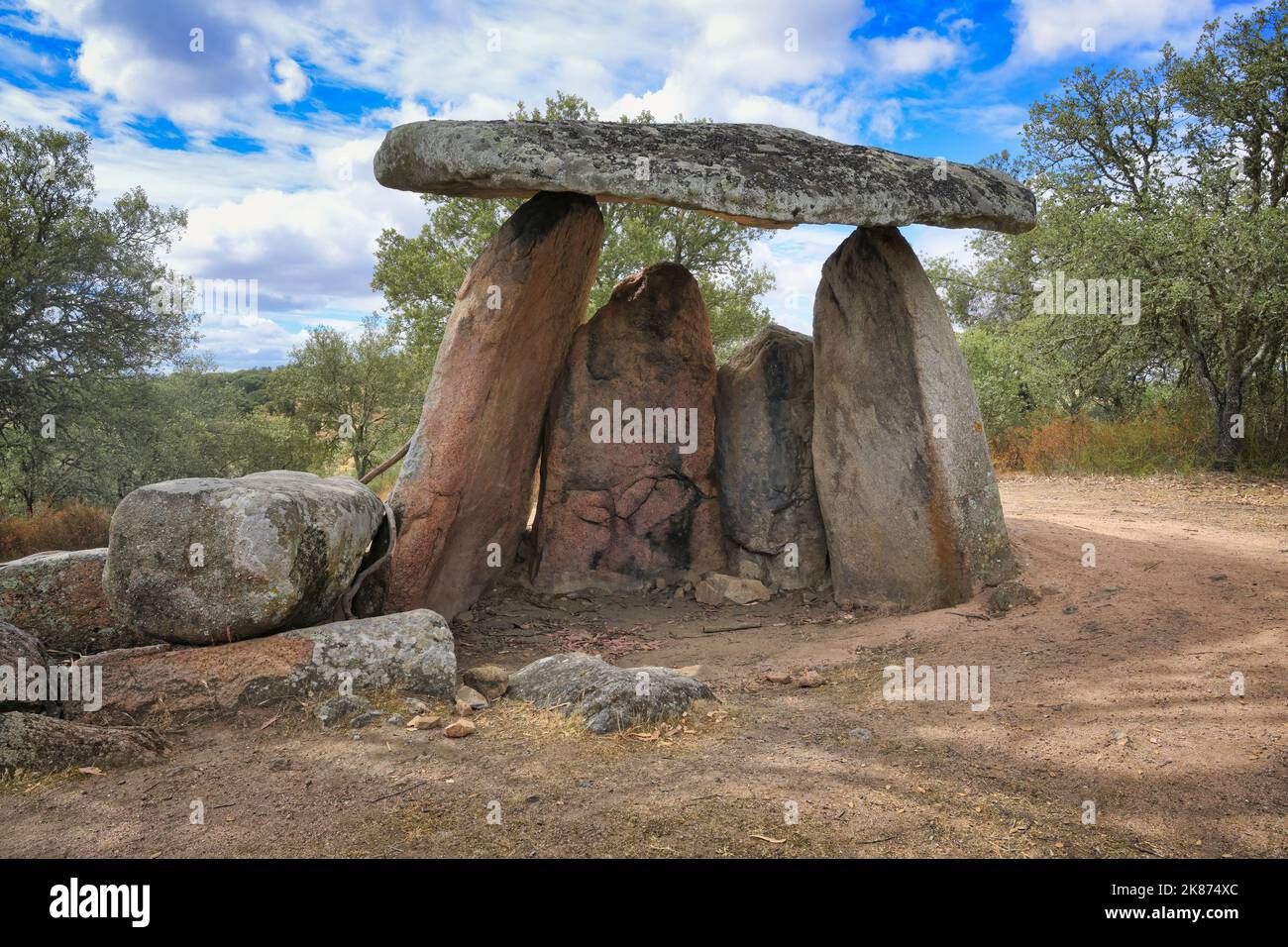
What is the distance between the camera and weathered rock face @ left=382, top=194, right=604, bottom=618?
7285 millimetres

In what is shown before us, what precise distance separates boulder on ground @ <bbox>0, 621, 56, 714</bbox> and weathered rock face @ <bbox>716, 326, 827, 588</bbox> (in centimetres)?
546

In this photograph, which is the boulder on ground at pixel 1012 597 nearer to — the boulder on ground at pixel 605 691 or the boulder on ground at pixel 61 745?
the boulder on ground at pixel 605 691

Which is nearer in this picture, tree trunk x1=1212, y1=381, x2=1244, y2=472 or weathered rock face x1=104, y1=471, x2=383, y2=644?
weathered rock face x1=104, y1=471, x2=383, y2=644

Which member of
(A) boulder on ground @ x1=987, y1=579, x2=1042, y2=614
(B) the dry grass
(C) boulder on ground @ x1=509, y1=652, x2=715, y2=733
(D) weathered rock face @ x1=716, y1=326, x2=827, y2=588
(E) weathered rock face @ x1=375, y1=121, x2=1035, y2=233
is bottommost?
(C) boulder on ground @ x1=509, y1=652, x2=715, y2=733

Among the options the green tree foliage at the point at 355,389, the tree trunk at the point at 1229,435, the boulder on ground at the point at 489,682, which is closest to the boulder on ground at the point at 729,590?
the boulder on ground at the point at 489,682

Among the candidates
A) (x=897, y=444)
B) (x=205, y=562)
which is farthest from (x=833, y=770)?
(x=897, y=444)

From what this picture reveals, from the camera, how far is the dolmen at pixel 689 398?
6.76m

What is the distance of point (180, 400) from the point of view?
1611 cm

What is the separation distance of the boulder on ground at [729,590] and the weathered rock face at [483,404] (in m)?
1.87

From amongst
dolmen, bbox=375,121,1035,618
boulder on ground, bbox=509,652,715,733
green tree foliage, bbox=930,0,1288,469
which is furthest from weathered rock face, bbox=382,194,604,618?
green tree foliage, bbox=930,0,1288,469

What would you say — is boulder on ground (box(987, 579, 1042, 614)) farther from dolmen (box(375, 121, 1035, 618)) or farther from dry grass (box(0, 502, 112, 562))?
dry grass (box(0, 502, 112, 562))

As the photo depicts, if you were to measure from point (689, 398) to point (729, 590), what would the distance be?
5.93ft

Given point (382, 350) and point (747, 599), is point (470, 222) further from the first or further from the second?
point (747, 599)

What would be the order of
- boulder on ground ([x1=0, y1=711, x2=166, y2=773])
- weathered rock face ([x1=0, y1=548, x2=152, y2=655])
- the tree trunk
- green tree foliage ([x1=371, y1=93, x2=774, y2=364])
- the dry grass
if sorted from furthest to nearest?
green tree foliage ([x1=371, y1=93, x2=774, y2=364]) → the tree trunk → the dry grass → weathered rock face ([x1=0, y1=548, x2=152, y2=655]) → boulder on ground ([x1=0, y1=711, x2=166, y2=773])
